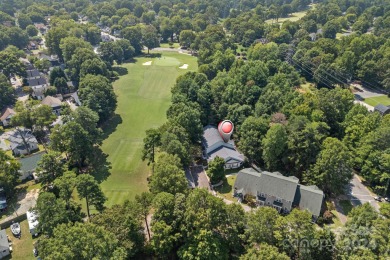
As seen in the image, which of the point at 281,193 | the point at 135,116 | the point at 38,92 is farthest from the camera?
the point at 38,92

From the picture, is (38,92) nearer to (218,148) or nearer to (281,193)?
(218,148)

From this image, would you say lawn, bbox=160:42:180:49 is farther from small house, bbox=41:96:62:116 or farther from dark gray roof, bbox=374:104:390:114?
dark gray roof, bbox=374:104:390:114

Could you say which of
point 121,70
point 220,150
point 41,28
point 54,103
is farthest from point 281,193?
point 41,28

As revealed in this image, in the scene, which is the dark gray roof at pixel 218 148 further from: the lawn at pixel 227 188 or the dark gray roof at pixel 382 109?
the dark gray roof at pixel 382 109

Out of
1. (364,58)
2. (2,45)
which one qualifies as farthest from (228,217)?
(2,45)

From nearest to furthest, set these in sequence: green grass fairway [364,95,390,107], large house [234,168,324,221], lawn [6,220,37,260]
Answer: lawn [6,220,37,260] < large house [234,168,324,221] < green grass fairway [364,95,390,107]

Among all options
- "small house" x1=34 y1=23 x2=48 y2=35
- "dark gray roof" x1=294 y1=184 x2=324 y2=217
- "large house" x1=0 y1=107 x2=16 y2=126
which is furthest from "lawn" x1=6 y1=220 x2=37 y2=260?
"small house" x1=34 y1=23 x2=48 y2=35

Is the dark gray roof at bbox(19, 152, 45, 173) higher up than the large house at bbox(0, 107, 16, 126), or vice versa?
the large house at bbox(0, 107, 16, 126)
